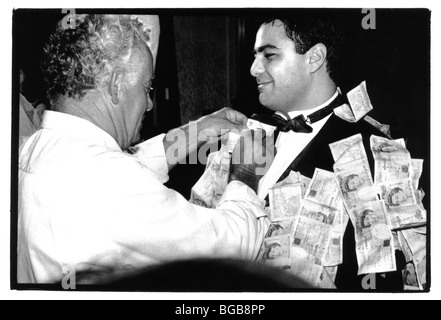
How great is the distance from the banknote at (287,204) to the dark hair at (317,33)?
0.54m

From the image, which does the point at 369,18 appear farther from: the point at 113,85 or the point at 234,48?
the point at 113,85

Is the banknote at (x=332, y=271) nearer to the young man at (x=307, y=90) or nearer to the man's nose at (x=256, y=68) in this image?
the young man at (x=307, y=90)

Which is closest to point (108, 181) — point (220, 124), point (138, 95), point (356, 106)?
point (138, 95)

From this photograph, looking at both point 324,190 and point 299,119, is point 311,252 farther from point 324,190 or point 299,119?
point 299,119

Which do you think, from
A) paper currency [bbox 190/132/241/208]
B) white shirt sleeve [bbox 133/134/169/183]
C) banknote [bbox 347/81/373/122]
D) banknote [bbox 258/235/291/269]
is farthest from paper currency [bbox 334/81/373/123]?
white shirt sleeve [bbox 133/134/169/183]

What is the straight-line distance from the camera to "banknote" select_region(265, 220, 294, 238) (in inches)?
124

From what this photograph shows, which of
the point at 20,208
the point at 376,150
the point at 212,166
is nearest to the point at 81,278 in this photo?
the point at 20,208

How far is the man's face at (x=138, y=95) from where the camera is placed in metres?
3.14

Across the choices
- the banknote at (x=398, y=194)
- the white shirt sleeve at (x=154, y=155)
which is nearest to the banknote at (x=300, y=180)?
the banknote at (x=398, y=194)

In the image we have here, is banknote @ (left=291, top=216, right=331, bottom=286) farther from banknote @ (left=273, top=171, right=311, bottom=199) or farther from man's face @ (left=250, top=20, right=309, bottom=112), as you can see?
man's face @ (left=250, top=20, right=309, bottom=112)

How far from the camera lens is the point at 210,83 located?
3.17m

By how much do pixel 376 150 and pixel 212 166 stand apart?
2.47 feet

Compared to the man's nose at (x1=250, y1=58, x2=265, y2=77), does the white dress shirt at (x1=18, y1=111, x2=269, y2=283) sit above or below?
below

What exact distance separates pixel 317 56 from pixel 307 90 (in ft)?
0.52
